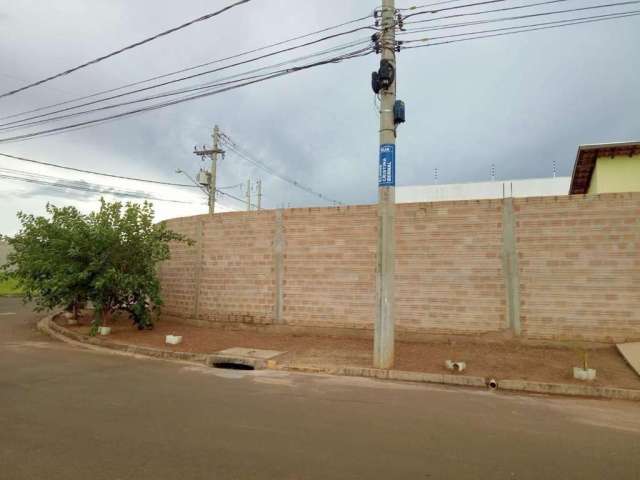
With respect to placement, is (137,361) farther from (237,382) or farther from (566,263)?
(566,263)

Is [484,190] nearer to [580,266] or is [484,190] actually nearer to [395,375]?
[580,266]

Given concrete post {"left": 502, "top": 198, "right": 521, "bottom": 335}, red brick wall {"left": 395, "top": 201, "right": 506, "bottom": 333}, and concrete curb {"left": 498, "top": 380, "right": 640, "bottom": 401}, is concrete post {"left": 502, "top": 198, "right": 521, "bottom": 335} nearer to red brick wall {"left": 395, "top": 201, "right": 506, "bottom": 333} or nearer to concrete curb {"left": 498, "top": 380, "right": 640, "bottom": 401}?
red brick wall {"left": 395, "top": 201, "right": 506, "bottom": 333}

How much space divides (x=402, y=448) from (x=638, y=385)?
190 inches

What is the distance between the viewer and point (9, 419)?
16.2ft

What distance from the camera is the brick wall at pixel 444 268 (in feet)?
29.6

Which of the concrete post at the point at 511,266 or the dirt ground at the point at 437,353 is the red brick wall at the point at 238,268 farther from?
the concrete post at the point at 511,266

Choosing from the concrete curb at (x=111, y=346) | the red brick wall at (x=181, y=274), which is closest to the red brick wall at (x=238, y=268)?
the red brick wall at (x=181, y=274)

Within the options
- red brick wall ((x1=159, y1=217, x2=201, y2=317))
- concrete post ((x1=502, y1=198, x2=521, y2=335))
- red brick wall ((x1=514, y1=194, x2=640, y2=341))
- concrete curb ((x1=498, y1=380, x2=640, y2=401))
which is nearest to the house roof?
red brick wall ((x1=514, y1=194, x2=640, y2=341))

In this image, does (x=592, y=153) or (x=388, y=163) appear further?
(x=592, y=153)

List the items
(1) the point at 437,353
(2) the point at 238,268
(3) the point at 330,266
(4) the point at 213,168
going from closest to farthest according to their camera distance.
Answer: (1) the point at 437,353 → (3) the point at 330,266 → (2) the point at 238,268 → (4) the point at 213,168

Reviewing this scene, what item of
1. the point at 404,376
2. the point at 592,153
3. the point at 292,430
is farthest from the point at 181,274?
the point at 592,153

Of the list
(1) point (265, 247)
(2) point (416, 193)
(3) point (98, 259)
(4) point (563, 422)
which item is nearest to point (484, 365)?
(4) point (563, 422)

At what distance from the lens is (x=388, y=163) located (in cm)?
832

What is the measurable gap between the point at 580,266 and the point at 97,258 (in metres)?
11.1
